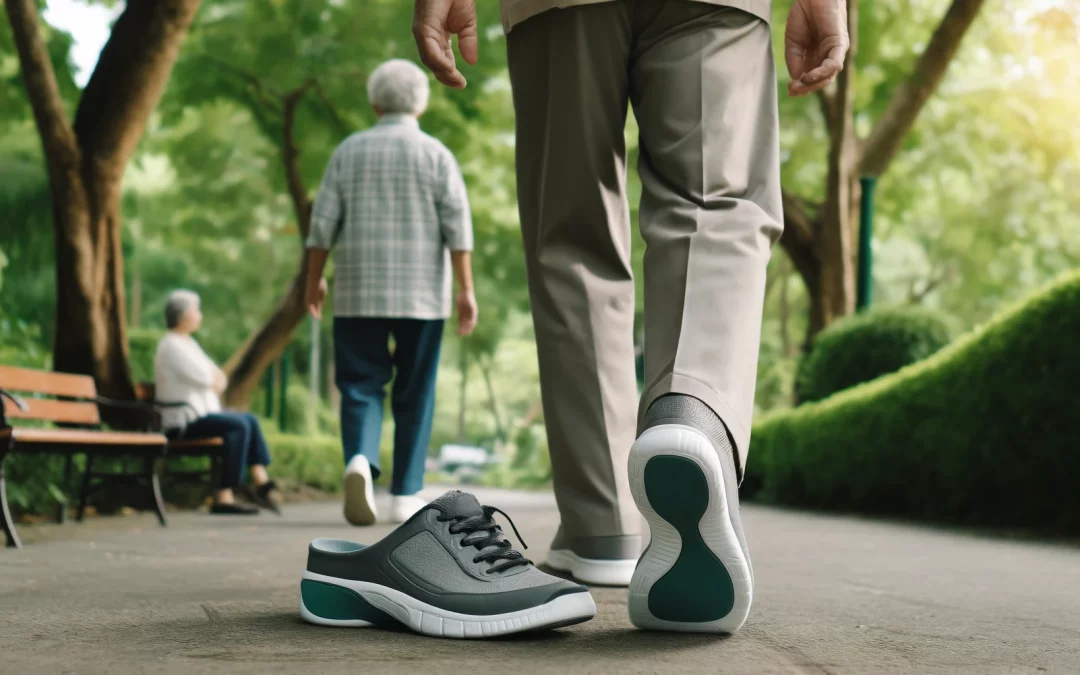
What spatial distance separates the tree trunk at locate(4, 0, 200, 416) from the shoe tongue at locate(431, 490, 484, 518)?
275 inches

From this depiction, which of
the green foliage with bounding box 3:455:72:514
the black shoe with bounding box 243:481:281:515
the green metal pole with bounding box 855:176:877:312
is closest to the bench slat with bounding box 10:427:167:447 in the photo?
the green foliage with bounding box 3:455:72:514

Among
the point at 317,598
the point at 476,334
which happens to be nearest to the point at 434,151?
the point at 317,598

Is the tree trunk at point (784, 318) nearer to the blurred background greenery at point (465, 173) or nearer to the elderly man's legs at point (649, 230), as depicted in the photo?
the blurred background greenery at point (465, 173)

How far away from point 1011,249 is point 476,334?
516 inches

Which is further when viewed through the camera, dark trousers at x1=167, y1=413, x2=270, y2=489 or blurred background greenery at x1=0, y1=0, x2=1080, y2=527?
blurred background greenery at x1=0, y1=0, x2=1080, y2=527

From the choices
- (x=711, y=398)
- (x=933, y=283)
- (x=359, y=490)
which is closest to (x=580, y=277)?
(x=711, y=398)

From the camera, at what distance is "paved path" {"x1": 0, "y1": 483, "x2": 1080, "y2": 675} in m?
2.08

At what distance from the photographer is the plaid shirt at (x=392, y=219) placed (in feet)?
19.9

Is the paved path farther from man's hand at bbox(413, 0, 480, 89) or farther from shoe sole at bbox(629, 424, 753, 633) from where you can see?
man's hand at bbox(413, 0, 480, 89)

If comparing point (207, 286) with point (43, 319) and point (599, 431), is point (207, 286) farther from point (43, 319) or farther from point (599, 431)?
point (599, 431)

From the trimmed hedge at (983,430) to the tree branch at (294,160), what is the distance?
25.0 ft

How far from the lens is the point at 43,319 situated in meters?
10.7

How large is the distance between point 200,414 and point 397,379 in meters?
2.57

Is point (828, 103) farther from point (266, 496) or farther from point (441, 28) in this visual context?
point (441, 28)
